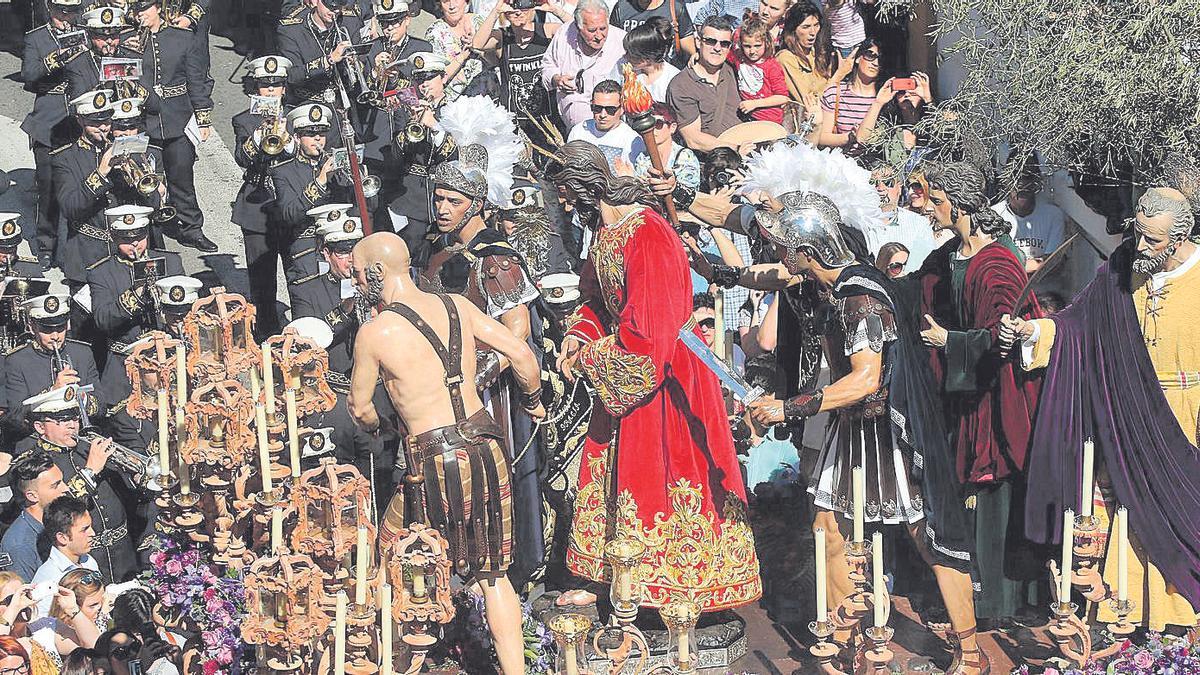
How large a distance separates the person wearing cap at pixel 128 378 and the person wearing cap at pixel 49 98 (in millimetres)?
1806

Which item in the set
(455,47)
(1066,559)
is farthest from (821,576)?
(455,47)

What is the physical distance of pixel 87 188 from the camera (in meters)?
12.1

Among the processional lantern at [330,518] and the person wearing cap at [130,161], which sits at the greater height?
the person wearing cap at [130,161]

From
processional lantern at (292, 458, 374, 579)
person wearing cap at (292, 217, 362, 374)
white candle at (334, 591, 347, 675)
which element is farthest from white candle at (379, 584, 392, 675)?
person wearing cap at (292, 217, 362, 374)

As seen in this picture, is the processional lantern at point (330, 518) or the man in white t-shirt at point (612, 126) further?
the man in white t-shirt at point (612, 126)

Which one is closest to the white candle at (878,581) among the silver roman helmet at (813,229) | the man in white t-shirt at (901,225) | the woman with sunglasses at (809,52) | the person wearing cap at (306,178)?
the silver roman helmet at (813,229)

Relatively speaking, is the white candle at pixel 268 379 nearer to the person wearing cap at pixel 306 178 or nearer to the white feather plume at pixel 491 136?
the white feather plume at pixel 491 136

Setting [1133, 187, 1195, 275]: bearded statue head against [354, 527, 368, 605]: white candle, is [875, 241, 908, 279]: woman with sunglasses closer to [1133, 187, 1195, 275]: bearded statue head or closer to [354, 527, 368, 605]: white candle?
[1133, 187, 1195, 275]: bearded statue head

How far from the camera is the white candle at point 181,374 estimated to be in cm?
897

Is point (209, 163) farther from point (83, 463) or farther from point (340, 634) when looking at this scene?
point (340, 634)

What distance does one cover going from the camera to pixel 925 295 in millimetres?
10531

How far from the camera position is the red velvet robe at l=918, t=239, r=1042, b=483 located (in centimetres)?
1015

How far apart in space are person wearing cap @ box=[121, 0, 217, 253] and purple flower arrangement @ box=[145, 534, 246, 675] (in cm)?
404

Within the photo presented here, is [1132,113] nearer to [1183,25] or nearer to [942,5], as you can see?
[1183,25]
